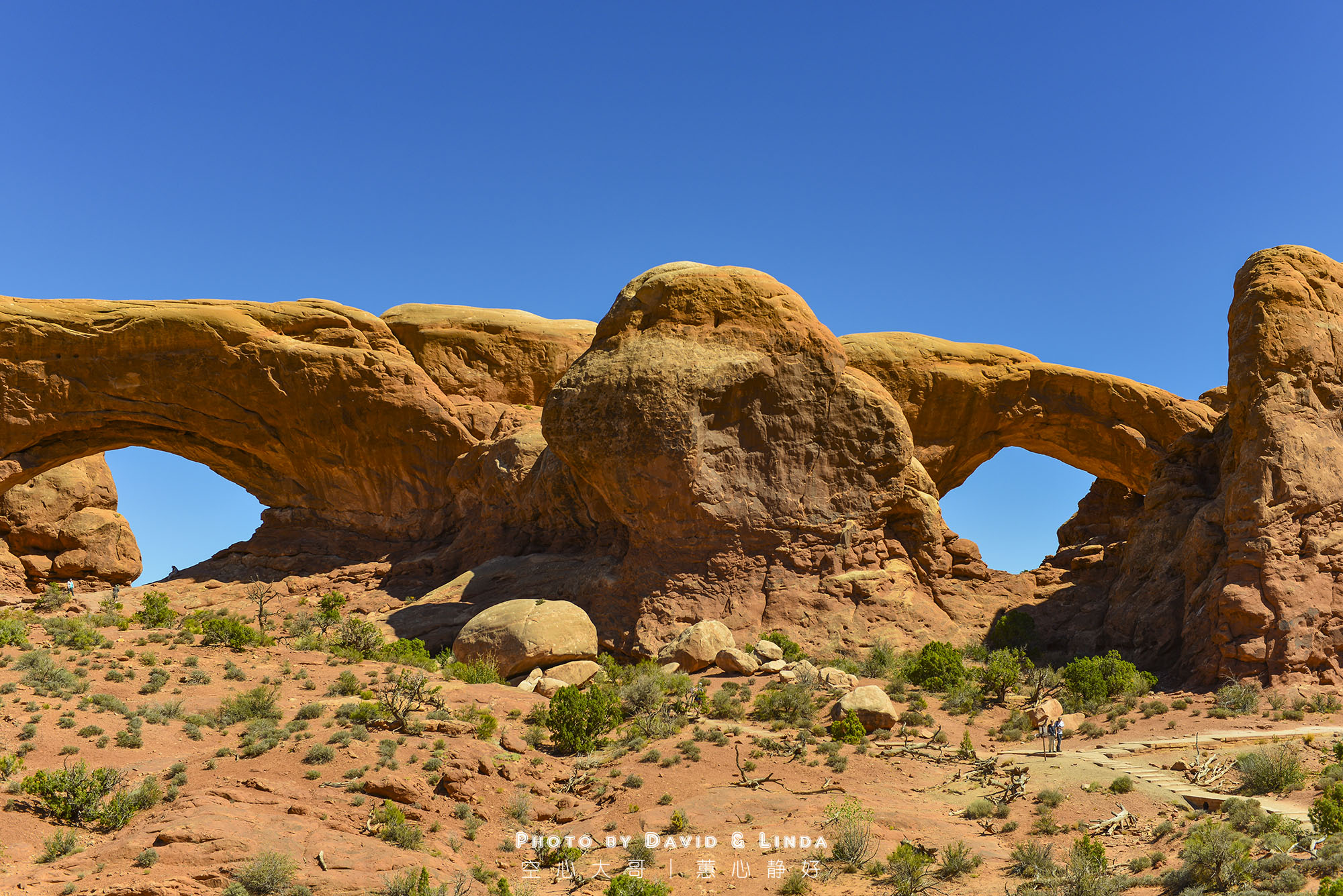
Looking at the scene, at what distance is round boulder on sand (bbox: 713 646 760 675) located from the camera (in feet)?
65.4

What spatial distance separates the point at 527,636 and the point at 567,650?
2.87 ft

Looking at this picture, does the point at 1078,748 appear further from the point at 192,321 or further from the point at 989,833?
the point at 192,321

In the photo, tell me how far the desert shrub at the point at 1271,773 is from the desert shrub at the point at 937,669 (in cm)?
576

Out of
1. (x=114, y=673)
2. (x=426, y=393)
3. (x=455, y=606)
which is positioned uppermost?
(x=426, y=393)

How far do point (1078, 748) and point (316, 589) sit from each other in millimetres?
18545

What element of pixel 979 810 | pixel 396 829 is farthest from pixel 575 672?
pixel 979 810

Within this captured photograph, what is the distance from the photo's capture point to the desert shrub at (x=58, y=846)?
11.0m

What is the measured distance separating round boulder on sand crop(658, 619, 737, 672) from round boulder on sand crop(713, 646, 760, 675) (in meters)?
0.15

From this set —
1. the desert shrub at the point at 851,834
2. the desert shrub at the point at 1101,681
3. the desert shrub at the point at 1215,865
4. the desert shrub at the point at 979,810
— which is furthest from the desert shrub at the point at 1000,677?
the desert shrub at the point at 1215,865

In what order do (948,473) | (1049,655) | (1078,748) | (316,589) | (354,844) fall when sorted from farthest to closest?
(948,473)
(316,589)
(1049,655)
(1078,748)
(354,844)

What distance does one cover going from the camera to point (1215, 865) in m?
10.7

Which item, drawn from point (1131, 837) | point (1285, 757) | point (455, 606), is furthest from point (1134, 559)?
point (455, 606)

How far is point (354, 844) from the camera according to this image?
12227 millimetres

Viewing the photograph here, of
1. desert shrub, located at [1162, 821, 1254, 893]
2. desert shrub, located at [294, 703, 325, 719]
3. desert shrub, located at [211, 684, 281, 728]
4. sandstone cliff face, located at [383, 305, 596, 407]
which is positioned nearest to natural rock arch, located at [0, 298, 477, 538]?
sandstone cliff face, located at [383, 305, 596, 407]
